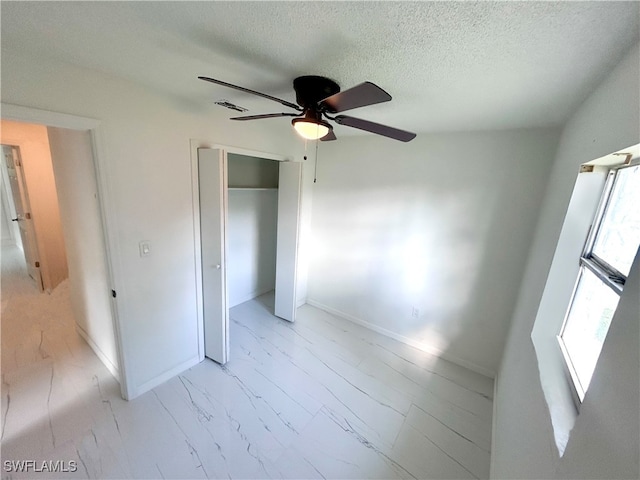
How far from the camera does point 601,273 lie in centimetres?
107

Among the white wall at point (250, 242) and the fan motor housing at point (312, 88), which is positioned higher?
the fan motor housing at point (312, 88)

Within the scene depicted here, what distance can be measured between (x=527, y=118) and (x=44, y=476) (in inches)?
151

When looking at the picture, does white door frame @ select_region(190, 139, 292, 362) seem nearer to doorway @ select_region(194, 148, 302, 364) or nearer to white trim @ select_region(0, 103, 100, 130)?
doorway @ select_region(194, 148, 302, 364)

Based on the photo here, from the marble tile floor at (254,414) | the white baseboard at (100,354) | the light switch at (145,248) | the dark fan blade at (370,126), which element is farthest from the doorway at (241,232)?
the dark fan blade at (370,126)

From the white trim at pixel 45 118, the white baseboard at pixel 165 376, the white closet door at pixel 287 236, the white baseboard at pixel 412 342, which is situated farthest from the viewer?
the white closet door at pixel 287 236

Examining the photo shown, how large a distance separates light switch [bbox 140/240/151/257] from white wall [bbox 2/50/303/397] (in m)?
0.03

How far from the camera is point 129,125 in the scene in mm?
1687

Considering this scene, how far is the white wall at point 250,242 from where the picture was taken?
3.31m

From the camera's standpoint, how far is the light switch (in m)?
1.88

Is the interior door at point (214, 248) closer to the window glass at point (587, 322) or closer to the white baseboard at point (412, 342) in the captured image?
the white baseboard at point (412, 342)

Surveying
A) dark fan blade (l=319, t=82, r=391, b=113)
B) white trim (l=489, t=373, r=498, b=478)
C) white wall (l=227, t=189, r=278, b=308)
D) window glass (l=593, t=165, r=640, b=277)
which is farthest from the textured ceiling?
white trim (l=489, t=373, r=498, b=478)

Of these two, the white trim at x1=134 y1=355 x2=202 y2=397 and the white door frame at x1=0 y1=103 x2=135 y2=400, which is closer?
the white door frame at x1=0 y1=103 x2=135 y2=400

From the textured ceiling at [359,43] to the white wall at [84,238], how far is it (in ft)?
2.31

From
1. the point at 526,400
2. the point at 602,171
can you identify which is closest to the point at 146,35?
the point at 602,171
